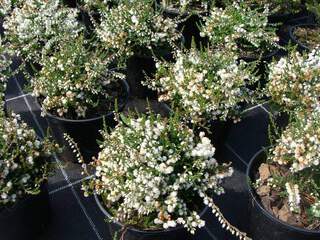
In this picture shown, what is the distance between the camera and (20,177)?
240 centimetres

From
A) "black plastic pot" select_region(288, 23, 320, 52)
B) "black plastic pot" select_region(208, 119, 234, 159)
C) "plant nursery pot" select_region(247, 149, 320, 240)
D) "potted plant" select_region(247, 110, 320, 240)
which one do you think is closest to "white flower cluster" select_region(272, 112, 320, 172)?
"potted plant" select_region(247, 110, 320, 240)

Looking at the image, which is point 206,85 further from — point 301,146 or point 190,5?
point 190,5

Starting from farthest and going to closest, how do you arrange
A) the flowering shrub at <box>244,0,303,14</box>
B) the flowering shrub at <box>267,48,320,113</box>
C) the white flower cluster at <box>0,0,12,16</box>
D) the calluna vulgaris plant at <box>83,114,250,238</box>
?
the flowering shrub at <box>244,0,303,14</box> < the white flower cluster at <box>0,0,12,16</box> < the flowering shrub at <box>267,48,320,113</box> < the calluna vulgaris plant at <box>83,114,250,238</box>

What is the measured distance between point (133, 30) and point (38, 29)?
78 centimetres

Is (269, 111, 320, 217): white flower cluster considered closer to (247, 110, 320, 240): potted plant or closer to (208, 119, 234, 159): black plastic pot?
(247, 110, 320, 240): potted plant

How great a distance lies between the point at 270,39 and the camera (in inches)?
141

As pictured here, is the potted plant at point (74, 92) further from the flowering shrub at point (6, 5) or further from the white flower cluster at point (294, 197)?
the white flower cluster at point (294, 197)

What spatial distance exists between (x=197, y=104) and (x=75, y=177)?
41.8 inches

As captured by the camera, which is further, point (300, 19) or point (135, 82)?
point (300, 19)

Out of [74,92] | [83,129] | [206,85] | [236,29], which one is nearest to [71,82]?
[74,92]

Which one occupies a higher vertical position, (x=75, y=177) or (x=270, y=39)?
(x=270, y=39)

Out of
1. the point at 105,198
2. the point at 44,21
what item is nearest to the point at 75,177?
the point at 105,198

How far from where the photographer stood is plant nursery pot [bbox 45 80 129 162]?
3062 millimetres

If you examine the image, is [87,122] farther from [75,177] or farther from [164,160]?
[164,160]
